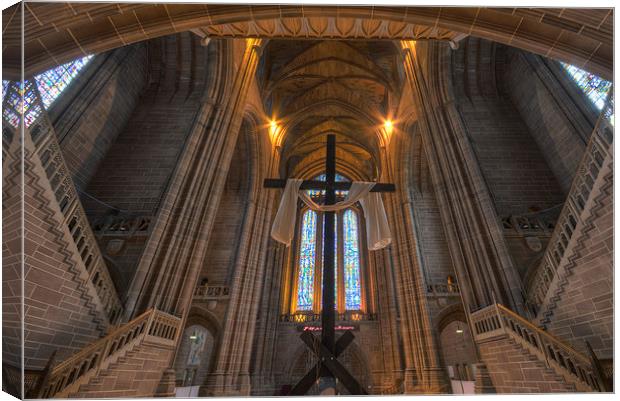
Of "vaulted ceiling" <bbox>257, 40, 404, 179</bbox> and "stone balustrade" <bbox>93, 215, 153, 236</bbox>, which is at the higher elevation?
"vaulted ceiling" <bbox>257, 40, 404, 179</bbox>

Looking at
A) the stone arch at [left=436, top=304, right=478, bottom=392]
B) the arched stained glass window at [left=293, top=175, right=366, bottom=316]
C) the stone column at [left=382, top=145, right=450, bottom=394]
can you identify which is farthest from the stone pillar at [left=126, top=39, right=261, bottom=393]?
the arched stained glass window at [left=293, top=175, right=366, bottom=316]

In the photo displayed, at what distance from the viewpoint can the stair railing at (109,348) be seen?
429 centimetres

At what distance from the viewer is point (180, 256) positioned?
7.50 m

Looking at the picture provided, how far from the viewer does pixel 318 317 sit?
17.8 meters

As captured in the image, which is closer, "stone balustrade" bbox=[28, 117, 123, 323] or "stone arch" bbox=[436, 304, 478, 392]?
"stone balustrade" bbox=[28, 117, 123, 323]

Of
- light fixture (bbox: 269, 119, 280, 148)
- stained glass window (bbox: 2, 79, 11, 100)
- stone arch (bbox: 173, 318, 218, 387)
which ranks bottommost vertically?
stone arch (bbox: 173, 318, 218, 387)

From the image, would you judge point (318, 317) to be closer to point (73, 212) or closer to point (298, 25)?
point (73, 212)

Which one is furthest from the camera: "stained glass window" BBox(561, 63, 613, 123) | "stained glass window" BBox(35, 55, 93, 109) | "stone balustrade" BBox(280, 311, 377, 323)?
"stone balustrade" BBox(280, 311, 377, 323)

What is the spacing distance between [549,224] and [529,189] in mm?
1216

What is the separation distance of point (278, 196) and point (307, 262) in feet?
16.9

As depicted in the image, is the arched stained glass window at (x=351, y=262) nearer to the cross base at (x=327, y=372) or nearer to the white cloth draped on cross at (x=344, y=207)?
the white cloth draped on cross at (x=344, y=207)

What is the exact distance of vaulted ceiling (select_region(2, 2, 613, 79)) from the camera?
367cm

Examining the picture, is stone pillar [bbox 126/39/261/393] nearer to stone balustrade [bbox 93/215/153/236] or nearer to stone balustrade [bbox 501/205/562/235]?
stone balustrade [bbox 93/215/153/236]

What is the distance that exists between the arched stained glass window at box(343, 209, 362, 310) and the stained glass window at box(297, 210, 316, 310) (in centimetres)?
218
